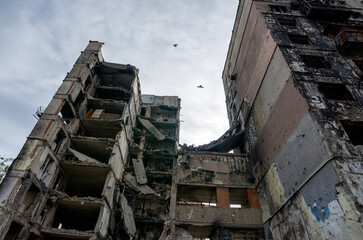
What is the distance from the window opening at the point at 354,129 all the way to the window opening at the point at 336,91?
2.15 metres

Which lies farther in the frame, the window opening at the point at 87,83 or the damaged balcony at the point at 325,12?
the window opening at the point at 87,83

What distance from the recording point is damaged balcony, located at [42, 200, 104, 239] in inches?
575

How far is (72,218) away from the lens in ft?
60.3

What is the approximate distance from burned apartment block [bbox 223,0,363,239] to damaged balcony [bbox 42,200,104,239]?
12728 mm

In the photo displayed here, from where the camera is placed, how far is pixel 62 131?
18219mm

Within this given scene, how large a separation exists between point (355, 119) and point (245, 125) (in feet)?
34.9

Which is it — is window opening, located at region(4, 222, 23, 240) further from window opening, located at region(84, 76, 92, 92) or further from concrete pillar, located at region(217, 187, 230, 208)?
window opening, located at region(84, 76, 92, 92)

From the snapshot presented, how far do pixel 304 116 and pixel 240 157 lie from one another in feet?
29.5

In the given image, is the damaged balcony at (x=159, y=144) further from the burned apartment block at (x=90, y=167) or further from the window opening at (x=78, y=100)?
the window opening at (x=78, y=100)

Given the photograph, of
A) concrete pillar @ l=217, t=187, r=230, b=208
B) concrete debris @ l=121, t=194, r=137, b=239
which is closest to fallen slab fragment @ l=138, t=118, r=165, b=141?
concrete debris @ l=121, t=194, r=137, b=239

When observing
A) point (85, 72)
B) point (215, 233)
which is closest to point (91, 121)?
point (85, 72)

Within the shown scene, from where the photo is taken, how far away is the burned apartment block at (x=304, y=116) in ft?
31.1

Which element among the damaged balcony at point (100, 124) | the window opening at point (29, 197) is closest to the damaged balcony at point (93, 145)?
the damaged balcony at point (100, 124)

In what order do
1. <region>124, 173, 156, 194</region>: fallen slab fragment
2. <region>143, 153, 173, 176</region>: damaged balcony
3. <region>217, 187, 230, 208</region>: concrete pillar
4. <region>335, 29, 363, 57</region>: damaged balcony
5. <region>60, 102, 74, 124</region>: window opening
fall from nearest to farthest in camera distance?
<region>335, 29, 363, 57</region>: damaged balcony
<region>217, 187, 230, 208</region>: concrete pillar
<region>60, 102, 74, 124</region>: window opening
<region>124, 173, 156, 194</region>: fallen slab fragment
<region>143, 153, 173, 176</region>: damaged balcony
